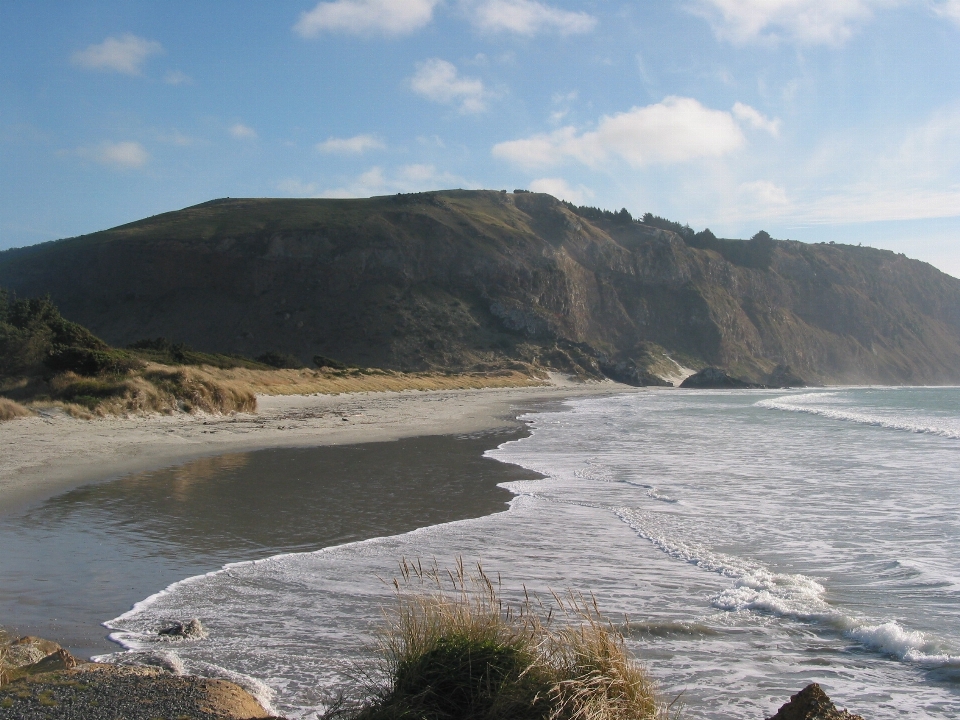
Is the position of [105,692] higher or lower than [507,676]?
lower

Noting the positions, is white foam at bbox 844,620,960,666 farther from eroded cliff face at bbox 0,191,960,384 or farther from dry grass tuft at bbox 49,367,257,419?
eroded cliff face at bbox 0,191,960,384

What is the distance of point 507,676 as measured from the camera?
3379 mm

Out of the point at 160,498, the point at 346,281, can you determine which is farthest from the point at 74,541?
the point at 346,281

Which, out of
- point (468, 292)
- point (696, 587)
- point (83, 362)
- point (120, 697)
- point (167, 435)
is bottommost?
point (696, 587)

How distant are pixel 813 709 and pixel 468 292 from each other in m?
95.9

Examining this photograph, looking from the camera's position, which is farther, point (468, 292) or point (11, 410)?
point (468, 292)

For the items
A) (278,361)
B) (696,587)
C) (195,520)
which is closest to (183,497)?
(195,520)

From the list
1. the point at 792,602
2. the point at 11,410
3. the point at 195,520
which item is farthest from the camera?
the point at 11,410

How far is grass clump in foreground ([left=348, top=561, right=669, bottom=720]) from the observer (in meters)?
3.24

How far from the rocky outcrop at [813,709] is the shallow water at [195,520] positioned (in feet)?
14.4

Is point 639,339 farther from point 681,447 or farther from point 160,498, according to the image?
point 160,498

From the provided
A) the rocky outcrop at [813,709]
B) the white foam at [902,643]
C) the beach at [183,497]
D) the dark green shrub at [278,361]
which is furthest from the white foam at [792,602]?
the dark green shrub at [278,361]

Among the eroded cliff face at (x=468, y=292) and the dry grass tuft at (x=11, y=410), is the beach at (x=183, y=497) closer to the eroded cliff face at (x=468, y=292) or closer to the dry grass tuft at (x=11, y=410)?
the dry grass tuft at (x=11, y=410)

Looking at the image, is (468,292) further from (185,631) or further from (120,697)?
(120,697)
